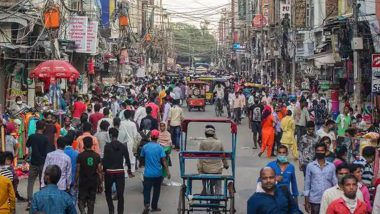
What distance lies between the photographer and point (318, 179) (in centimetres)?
1070

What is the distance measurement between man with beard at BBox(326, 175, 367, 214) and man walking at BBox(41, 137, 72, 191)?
204 inches

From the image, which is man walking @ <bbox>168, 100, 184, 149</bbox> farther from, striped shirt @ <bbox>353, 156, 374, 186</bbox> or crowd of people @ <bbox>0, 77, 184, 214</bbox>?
striped shirt @ <bbox>353, 156, 374, 186</bbox>

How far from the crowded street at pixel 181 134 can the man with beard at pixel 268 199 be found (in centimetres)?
1

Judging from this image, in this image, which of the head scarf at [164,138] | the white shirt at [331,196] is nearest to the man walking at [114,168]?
the head scarf at [164,138]

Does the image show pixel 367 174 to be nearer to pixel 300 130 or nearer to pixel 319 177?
pixel 319 177

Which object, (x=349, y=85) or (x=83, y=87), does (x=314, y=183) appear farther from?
(x=83, y=87)

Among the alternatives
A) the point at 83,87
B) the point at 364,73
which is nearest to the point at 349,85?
the point at 364,73

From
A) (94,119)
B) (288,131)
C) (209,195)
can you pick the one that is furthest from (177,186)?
(288,131)

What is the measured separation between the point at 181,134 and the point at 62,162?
7.49ft

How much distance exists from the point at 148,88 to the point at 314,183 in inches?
1204

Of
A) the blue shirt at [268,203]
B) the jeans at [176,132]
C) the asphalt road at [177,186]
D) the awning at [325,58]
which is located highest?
the awning at [325,58]

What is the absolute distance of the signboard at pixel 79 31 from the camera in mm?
30703

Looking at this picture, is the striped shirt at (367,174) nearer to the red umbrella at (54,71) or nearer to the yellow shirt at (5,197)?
the yellow shirt at (5,197)

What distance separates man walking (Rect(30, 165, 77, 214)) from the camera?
8.30 metres
